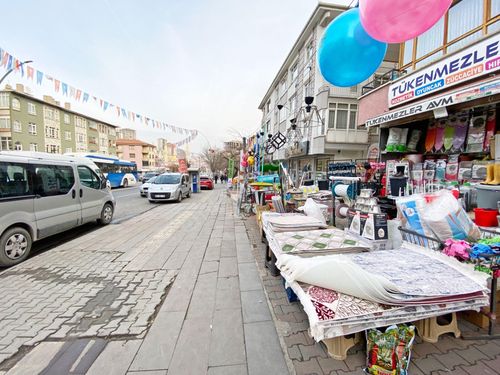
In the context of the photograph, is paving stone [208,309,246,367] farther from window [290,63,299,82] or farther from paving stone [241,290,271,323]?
window [290,63,299,82]

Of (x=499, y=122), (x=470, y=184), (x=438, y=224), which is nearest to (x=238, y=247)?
(x=438, y=224)

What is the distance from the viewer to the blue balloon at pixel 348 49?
102 inches

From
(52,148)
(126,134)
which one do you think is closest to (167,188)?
(52,148)

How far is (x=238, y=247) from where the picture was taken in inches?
184

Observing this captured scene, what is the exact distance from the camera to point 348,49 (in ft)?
8.77

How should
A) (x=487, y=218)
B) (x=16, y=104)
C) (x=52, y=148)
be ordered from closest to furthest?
(x=487, y=218) → (x=16, y=104) → (x=52, y=148)

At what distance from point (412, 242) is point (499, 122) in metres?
3.40

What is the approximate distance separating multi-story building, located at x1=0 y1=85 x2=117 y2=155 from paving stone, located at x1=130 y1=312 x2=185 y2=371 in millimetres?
38156

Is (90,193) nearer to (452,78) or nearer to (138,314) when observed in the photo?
(138,314)

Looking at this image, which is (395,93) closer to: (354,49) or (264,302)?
(354,49)

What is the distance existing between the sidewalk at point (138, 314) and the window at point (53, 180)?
4.24 feet

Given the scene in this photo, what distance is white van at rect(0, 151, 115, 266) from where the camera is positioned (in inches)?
150

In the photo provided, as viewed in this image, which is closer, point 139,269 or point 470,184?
point 139,269

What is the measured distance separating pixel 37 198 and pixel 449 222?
22.2 ft
